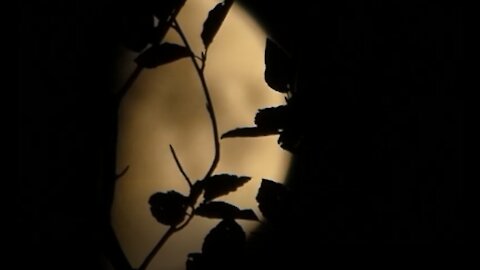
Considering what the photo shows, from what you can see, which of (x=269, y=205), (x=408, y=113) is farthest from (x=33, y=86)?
(x=408, y=113)

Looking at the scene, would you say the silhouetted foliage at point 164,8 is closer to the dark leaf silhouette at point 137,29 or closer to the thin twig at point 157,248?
the dark leaf silhouette at point 137,29

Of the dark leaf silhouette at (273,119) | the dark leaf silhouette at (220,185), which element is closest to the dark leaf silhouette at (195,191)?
the dark leaf silhouette at (220,185)

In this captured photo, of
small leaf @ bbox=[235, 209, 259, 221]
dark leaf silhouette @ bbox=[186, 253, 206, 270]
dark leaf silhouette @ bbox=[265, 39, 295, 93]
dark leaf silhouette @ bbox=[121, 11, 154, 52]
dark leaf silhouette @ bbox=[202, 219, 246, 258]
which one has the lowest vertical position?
dark leaf silhouette @ bbox=[186, 253, 206, 270]

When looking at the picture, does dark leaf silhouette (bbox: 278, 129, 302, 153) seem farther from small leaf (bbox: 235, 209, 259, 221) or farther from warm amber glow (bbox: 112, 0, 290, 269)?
warm amber glow (bbox: 112, 0, 290, 269)

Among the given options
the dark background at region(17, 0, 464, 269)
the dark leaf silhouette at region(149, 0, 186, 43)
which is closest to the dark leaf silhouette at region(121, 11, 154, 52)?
the dark leaf silhouette at region(149, 0, 186, 43)

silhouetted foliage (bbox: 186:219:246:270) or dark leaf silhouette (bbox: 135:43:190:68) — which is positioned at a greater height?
dark leaf silhouette (bbox: 135:43:190:68)

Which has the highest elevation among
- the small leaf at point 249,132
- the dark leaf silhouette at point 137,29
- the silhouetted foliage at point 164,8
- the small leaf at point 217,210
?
the silhouetted foliage at point 164,8

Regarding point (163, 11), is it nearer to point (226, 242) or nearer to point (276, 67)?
point (276, 67)

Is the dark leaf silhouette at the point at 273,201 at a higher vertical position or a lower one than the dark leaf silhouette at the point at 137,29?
lower
